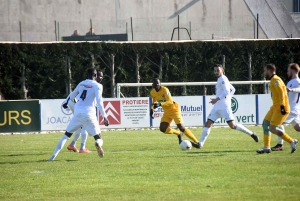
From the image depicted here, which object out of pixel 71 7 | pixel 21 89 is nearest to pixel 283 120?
pixel 21 89

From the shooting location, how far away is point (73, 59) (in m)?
37.5

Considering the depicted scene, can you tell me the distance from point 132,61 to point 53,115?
9799mm

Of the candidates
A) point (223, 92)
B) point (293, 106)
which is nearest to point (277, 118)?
point (293, 106)

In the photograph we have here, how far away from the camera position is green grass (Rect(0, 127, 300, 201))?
11.4m

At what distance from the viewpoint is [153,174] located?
542 inches

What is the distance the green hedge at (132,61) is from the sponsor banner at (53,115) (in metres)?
6.41

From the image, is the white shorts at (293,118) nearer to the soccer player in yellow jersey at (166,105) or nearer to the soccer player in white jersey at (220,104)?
the soccer player in white jersey at (220,104)

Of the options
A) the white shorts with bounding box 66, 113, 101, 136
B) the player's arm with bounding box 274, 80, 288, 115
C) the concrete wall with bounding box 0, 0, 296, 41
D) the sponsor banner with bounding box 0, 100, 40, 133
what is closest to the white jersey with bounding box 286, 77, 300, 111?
the player's arm with bounding box 274, 80, 288, 115

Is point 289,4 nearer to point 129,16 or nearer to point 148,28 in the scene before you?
point 148,28

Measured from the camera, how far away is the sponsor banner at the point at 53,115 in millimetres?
29391

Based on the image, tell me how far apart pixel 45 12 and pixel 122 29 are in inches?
166

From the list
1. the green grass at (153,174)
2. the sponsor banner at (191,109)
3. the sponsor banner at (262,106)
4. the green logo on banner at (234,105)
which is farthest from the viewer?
the sponsor banner at (262,106)

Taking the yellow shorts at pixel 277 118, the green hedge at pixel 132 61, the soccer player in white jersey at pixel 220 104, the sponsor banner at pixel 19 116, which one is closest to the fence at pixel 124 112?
the sponsor banner at pixel 19 116

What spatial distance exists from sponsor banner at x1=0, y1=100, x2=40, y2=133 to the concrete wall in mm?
8635
